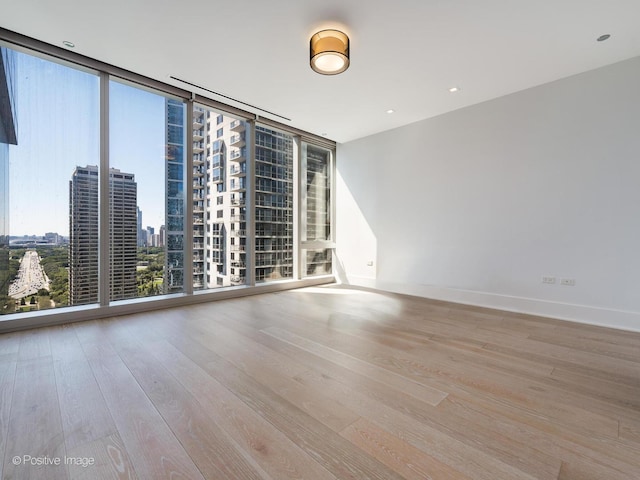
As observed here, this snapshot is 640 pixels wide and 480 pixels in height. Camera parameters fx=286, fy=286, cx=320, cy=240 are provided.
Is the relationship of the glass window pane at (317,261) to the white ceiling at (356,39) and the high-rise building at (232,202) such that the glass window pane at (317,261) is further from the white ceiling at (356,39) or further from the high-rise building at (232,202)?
the white ceiling at (356,39)

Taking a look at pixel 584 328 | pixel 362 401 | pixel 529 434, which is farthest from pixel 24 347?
pixel 584 328

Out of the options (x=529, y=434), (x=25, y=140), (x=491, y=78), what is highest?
(x=491, y=78)

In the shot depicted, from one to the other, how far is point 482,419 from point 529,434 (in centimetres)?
21

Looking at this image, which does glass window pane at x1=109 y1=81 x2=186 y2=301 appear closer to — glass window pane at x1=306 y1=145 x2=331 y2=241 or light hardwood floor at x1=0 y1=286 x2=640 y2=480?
light hardwood floor at x1=0 y1=286 x2=640 y2=480

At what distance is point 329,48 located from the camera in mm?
2645

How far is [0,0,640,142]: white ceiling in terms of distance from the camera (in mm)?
2465

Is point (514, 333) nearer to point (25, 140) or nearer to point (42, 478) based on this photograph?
point (42, 478)

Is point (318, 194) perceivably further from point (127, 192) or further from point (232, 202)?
point (127, 192)

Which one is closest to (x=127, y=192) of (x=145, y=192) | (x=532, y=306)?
(x=145, y=192)

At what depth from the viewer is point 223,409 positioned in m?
1.63

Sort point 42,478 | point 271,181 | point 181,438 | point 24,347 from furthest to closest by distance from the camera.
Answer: point 271,181 < point 24,347 < point 181,438 < point 42,478

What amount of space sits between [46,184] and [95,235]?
→ 699mm

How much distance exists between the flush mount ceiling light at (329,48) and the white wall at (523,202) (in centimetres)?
254

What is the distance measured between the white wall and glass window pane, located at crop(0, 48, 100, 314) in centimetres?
438
